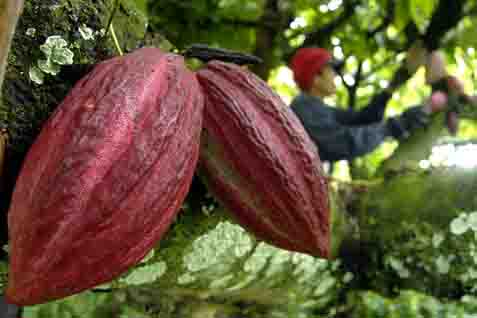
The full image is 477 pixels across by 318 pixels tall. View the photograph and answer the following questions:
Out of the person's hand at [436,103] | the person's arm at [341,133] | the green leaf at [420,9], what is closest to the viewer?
the green leaf at [420,9]

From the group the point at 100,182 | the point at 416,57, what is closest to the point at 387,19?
the point at 416,57

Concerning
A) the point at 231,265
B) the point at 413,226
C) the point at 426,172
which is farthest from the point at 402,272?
the point at 231,265

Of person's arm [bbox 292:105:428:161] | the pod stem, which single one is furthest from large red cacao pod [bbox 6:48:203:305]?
person's arm [bbox 292:105:428:161]

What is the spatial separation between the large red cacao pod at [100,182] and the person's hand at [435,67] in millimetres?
1689

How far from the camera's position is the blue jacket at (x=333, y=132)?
2.21 meters

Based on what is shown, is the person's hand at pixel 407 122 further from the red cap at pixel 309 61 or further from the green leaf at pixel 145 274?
the green leaf at pixel 145 274

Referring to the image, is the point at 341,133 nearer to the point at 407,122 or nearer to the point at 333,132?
the point at 333,132

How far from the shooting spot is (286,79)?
3.39 m

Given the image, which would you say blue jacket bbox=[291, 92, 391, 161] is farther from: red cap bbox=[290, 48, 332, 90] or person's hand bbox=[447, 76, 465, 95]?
person's hand bbox=[447, 76, 465, 95]

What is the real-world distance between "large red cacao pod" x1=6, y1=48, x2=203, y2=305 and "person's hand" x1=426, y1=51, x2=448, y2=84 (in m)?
1.69

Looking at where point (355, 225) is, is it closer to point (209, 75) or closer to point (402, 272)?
point (402, 272)

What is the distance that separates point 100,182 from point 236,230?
1.32ft

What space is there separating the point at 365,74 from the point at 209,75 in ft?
7.56

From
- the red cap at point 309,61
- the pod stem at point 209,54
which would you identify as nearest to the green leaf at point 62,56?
the pod stem at point 209,54
